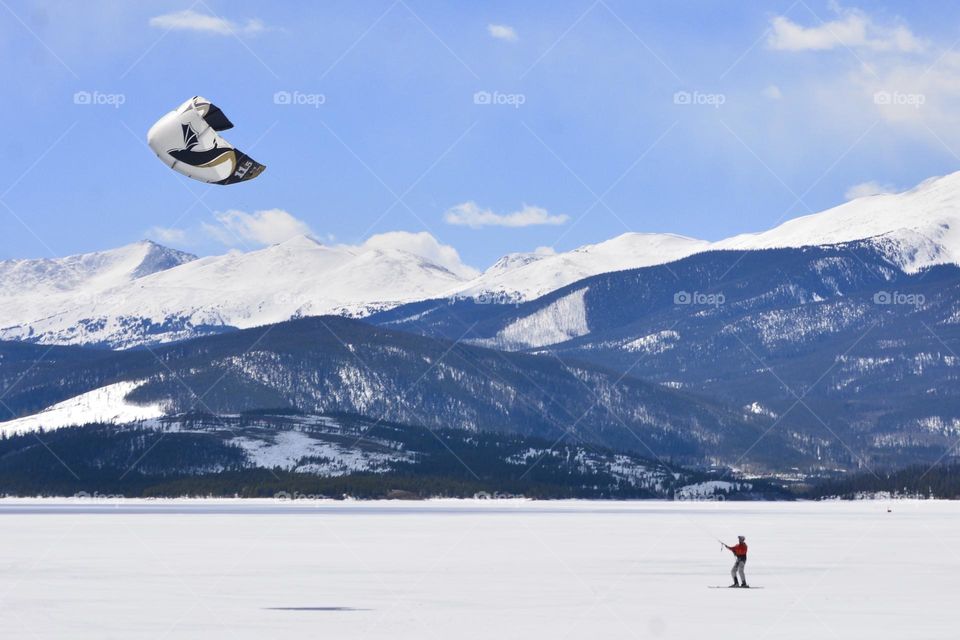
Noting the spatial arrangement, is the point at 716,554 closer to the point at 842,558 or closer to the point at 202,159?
the point at 842,558

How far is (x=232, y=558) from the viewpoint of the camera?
3617 inches

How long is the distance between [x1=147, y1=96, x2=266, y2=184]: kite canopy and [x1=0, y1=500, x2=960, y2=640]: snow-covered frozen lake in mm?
18168

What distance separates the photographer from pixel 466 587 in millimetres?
70875

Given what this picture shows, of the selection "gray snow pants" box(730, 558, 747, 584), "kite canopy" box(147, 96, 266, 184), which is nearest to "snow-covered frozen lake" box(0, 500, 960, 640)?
"gray snow pants" box(730, 558, 747, 584)

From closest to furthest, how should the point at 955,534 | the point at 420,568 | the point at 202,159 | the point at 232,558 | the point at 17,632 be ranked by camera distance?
the point at 17,632 → the point at 202,159 → the point at 420,568 → the point at 232,558 → the point at 955,534

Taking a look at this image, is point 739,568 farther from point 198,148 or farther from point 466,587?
point 198,148

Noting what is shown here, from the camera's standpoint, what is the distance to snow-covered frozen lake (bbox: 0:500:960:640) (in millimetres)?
55062

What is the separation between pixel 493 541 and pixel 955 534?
1765 inches

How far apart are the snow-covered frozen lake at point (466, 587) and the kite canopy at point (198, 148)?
18.2m

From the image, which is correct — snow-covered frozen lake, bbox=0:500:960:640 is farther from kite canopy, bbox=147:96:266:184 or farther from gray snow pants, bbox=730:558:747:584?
kite canopy, bbox=147:96:266:184

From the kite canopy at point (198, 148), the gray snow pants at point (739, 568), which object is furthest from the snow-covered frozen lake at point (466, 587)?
the kite canopy at point (198, 148)

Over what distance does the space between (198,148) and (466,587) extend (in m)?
23.1

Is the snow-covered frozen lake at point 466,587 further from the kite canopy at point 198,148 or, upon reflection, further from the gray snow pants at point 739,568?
the kite canopy at point 198,148

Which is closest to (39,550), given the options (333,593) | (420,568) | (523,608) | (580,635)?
(420,568)
